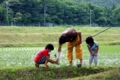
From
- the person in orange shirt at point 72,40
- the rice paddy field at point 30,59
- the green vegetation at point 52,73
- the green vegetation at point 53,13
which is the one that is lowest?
the green vegetation at point 53,13

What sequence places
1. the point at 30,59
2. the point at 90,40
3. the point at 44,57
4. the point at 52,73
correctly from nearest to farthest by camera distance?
the point at 52,73, the point at 44,57, the point at 90,40, the point at 30,59

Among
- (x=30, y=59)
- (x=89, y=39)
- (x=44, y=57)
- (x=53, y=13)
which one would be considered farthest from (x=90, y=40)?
(x=53, y=13)

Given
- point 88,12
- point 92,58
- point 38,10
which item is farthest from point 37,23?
point 92,58

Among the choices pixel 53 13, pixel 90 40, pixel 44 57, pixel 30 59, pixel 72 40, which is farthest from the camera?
pixel 53 13

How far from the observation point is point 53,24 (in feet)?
263

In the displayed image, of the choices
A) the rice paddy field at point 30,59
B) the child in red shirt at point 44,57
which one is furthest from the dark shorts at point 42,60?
the rice paddy field at point 30,59

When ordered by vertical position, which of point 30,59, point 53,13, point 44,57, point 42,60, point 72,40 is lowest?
point 53,13

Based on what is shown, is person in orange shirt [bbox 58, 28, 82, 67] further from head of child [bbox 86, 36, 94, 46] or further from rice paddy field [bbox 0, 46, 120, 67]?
rice paddy field [bbox 0, 46, 120, 67]

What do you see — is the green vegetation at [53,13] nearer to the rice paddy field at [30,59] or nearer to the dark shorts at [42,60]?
the rice paddy field at [30,59]

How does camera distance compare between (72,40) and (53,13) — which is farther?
(53,13)

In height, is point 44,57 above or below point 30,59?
above

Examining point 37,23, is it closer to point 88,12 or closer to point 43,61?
point 88,12

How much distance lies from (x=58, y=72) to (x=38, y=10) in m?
68.6

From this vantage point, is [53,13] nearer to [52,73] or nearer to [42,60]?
[42,60]
